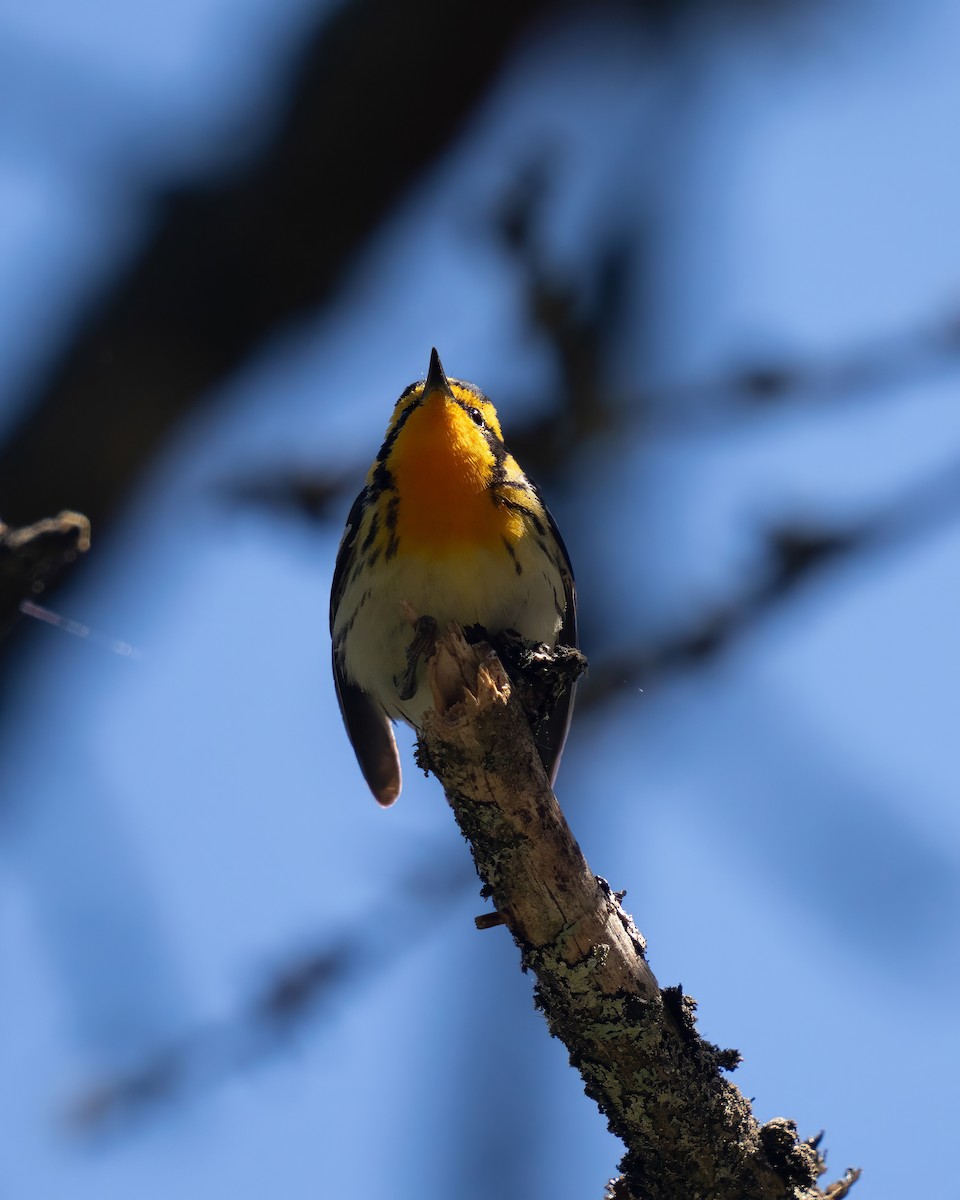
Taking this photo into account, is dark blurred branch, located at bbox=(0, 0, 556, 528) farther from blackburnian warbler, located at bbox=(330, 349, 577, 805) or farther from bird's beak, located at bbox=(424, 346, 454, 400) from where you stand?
bird's beak, located at bbox=(424, 346, 454, 400)

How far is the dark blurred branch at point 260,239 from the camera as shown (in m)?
1.89

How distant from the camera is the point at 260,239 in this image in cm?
200

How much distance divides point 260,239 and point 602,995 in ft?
6.22

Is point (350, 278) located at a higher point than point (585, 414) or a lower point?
lower

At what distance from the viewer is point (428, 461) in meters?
4.83

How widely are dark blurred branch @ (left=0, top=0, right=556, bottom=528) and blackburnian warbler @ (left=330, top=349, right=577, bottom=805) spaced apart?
7.12 feet

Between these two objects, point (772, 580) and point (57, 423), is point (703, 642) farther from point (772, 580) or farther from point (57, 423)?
point (57, 423)

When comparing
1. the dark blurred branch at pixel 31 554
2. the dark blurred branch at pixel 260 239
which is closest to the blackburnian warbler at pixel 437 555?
the dark blurred branch at pixel 31 554

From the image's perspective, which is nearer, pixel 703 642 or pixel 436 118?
pixel 436 118

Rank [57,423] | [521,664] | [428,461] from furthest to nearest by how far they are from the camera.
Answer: [428,461] → [521,664] → [57,423]

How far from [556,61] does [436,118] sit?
357mm

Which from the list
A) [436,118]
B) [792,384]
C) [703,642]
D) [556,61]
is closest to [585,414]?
[792,384]

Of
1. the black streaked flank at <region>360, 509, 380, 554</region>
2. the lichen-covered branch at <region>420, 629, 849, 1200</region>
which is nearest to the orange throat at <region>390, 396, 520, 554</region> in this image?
the black streaked flank at <region>360, 509, 380, 554</region>

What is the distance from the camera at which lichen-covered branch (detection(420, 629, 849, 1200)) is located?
2912 millimetres
